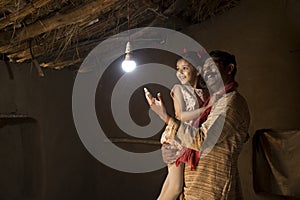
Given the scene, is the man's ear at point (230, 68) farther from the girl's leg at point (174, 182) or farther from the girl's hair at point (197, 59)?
the girl's leg at point (174, 182)

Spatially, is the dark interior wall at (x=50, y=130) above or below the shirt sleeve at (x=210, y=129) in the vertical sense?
above

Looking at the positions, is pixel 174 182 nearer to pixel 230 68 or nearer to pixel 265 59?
pixel 230 68

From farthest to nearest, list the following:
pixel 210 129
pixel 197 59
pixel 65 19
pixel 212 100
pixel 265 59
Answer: pixel 265 59 → pixel 65 19 → pixel 197 59 → pixel 212 100 → pixel 210 129

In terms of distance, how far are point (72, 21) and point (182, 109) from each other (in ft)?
3.77

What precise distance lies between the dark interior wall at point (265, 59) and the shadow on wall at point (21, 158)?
2.07m

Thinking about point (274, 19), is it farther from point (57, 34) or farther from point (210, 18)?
point (57, 34)

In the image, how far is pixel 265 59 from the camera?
9.20 ft

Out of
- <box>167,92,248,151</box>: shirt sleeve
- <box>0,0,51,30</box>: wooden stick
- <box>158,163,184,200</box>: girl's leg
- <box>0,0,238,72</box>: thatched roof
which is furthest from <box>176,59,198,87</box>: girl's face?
<box>0,0,51,30</box>: wooden stick

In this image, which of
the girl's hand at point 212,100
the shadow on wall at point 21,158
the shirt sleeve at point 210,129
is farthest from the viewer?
the shadow on wall at point 21,158

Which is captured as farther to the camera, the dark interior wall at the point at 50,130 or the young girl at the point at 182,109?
the dark interior wall at the point at 50,130

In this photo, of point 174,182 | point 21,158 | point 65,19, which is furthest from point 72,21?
point 21,158

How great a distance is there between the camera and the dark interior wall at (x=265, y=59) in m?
2.64

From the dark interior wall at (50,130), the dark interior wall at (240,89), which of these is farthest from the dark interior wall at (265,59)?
the dark interior wall at (50,130)

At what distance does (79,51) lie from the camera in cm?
340
